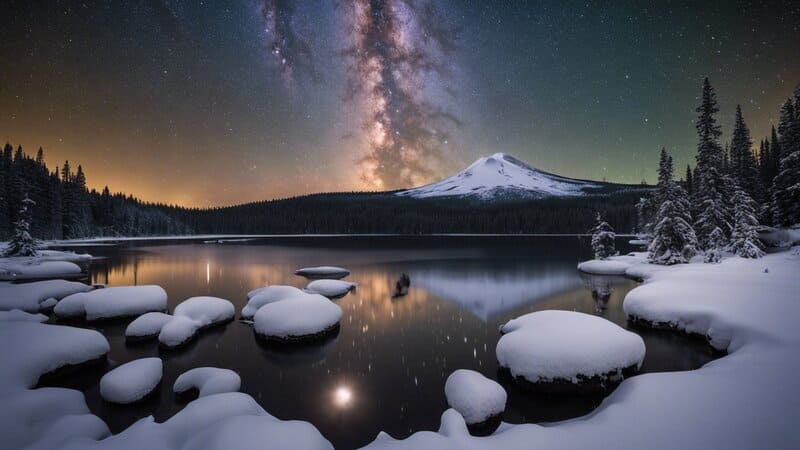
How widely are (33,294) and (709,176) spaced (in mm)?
55371

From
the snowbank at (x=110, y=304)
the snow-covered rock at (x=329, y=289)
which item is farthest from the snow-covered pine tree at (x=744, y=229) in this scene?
the snowbank at (x=110, y=304)

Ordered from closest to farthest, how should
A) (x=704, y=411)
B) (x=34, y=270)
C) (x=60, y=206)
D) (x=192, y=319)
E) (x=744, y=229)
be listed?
1. (x=704, y=411)
2. (x=192, y=319)
3. (x=744, y=229)
4. (x=34, y=270)
5. (x=60, y=206)

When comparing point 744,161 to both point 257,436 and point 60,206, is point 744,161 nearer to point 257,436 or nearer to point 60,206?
point 257,436

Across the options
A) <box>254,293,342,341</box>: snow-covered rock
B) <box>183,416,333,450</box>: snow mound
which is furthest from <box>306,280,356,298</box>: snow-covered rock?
<box>183,416,333,450</box>: snow mound

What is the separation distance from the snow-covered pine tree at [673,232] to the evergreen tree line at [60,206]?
68.6 m

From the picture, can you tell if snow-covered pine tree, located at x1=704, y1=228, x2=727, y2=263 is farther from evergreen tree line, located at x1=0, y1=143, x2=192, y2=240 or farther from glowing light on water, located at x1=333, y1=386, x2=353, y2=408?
evergreen tree line, located at x1=0, y1=143, x2=192, y2=240

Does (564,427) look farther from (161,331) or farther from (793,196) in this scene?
(793,196)

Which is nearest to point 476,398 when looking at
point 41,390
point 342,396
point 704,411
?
point 342,396

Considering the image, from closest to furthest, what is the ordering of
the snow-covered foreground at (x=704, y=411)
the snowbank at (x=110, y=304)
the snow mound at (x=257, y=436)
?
the snow mound at (x=257, y=436), the snow-covered foreground at (x=704, y=411), the snowbank at (x=110, y=304)

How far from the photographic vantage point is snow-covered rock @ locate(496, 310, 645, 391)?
33.1ft

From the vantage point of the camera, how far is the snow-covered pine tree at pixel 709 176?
1220 inches

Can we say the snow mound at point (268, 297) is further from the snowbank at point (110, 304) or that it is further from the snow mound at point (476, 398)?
the snow mound at point (476, 398)

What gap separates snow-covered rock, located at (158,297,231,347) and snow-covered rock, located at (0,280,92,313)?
1082 cm

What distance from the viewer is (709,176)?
103ft
